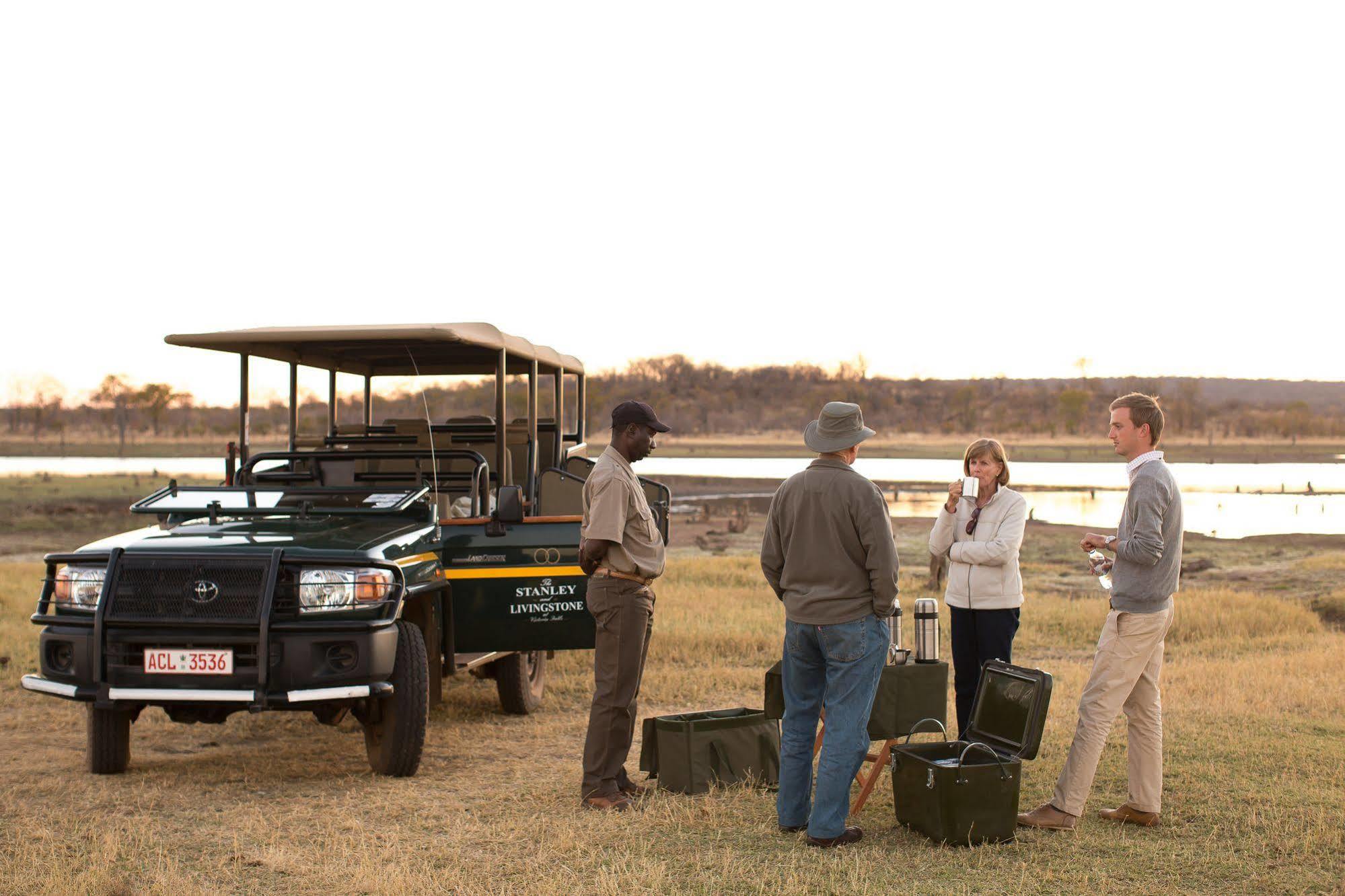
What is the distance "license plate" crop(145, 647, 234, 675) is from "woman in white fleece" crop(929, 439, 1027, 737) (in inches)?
138

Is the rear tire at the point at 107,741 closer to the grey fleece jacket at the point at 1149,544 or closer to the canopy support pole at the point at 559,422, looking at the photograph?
the canopy support pole at the point at 559,422

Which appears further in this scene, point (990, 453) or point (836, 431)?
point (990, 453)

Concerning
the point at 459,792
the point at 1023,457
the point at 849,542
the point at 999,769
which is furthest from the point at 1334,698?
the point at 1023,457

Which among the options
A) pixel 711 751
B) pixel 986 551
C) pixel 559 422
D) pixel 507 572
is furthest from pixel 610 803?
pixel 559 422

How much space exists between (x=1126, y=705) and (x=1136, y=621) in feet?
1.58

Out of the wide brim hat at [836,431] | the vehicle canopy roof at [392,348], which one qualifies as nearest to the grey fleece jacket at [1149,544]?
the wide brim hat at [836,431]

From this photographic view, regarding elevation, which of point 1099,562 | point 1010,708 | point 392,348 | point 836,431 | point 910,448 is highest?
point 392,348

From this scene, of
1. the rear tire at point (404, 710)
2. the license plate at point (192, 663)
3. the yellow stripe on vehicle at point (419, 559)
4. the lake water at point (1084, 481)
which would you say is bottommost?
the lake water at point (1084, 481)

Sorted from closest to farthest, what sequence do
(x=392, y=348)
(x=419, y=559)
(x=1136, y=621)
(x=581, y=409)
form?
1. (x=1136, y=621)
2. (x=419, y=559)
3. (x=392, y=348)
4. (x=581, y=409)

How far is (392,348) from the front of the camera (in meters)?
9.52

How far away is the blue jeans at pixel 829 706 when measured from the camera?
546 cm

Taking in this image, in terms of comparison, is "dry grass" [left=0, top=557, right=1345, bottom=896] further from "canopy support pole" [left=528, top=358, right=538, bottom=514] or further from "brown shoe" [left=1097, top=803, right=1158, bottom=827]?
"canopy support pole" [left=528, top=358, right=538, bottom=514]

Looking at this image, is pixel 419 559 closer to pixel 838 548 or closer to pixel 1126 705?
pixel 838 548

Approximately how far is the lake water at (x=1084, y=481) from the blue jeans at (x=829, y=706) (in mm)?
10931
